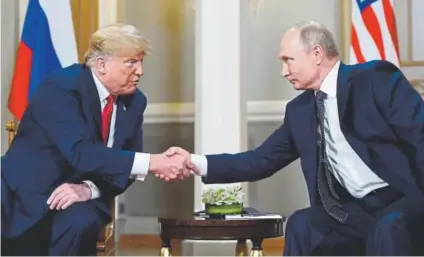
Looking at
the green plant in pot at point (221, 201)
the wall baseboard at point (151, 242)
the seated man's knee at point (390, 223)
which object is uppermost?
the seated man's knee at point (390, 223)

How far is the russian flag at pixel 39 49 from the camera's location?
4062mm

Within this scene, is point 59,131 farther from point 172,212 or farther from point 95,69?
point 172,212

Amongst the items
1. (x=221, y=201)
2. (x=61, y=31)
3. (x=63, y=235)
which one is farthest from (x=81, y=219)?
(x=61, y=31)

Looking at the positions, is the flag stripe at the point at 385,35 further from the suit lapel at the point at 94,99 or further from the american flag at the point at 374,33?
the suit lapel at the point at 94,99

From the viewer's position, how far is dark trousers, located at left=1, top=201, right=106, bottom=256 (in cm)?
283

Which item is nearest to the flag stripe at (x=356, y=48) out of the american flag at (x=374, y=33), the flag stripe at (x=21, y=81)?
the american flag at (x=374, y=33)

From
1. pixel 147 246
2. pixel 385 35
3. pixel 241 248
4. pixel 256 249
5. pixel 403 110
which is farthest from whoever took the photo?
pixel 147 246

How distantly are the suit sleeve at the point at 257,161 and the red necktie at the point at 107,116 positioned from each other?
0.44m

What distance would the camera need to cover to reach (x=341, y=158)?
9.45 ft

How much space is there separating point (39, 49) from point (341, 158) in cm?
193

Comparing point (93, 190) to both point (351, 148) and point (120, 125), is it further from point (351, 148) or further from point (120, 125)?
point (351, 148)

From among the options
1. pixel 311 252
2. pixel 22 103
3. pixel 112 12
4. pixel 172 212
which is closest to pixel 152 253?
pixel 172 212

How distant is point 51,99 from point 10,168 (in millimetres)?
317

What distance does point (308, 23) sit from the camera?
2.97 metres
